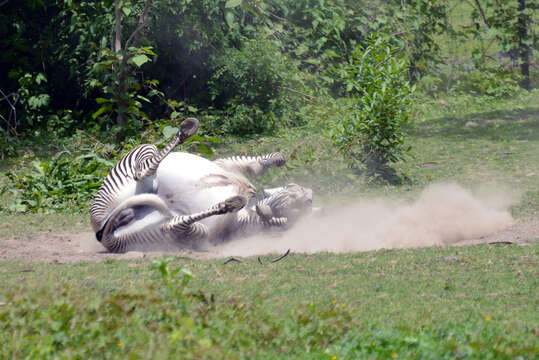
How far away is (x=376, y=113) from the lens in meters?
9.21

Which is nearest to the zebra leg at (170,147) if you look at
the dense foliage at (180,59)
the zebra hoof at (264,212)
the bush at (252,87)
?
the zebra hoof at (264,212)

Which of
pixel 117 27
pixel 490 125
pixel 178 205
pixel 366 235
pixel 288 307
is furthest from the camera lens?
pixel 490 125

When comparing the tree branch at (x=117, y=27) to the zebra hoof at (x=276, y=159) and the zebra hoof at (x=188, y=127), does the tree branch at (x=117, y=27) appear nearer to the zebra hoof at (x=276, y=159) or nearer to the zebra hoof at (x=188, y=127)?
the zebra hoof at (x=276, y=159)

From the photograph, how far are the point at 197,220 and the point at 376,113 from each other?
4232 millimetres

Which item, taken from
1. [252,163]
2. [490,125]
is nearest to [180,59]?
[490,125]

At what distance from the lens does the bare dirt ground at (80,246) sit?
5.76 metres

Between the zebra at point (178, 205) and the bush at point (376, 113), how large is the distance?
9.58 feet

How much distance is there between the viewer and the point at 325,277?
4738mm

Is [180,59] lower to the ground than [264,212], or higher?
lower

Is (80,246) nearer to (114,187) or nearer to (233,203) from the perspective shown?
(114,187)

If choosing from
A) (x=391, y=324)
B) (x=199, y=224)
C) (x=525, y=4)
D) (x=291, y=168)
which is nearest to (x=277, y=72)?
(x=291, y=168)

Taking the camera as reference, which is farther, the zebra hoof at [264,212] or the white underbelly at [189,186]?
the zebra hoof at [264,212]

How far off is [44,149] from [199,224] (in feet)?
26.6

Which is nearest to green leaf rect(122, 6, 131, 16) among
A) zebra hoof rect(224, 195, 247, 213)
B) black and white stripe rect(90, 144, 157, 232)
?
black and white stripe rect(90, 144, 157, 232)
